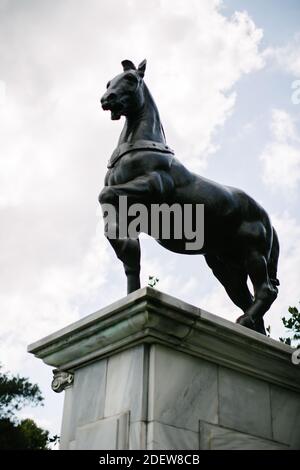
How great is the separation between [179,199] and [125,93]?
145 centimetres

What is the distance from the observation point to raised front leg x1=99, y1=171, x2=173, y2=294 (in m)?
6.46

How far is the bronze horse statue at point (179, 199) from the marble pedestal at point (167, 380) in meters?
0.85

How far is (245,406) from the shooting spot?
6.07 metres

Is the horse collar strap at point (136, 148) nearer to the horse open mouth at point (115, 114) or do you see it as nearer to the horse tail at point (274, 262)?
the horse open mouth at point (115, 114)

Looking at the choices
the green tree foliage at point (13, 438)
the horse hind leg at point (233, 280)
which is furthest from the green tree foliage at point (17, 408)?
the horse hind leg at point (233, 280)

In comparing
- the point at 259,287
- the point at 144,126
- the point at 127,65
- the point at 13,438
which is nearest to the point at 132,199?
the point at 144,126

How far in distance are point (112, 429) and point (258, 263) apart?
3118 mm

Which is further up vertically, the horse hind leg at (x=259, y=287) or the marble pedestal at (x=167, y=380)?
the horse hind leg at (x=259, y=287)

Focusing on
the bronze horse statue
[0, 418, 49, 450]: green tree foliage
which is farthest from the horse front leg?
[0, 418, 49, 450]: green tree foliage

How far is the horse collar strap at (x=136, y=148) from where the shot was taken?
7.04 m

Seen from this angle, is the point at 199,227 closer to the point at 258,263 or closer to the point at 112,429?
the point at 258,263

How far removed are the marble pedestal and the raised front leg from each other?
849 millimetres

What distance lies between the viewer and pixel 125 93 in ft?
23.7
